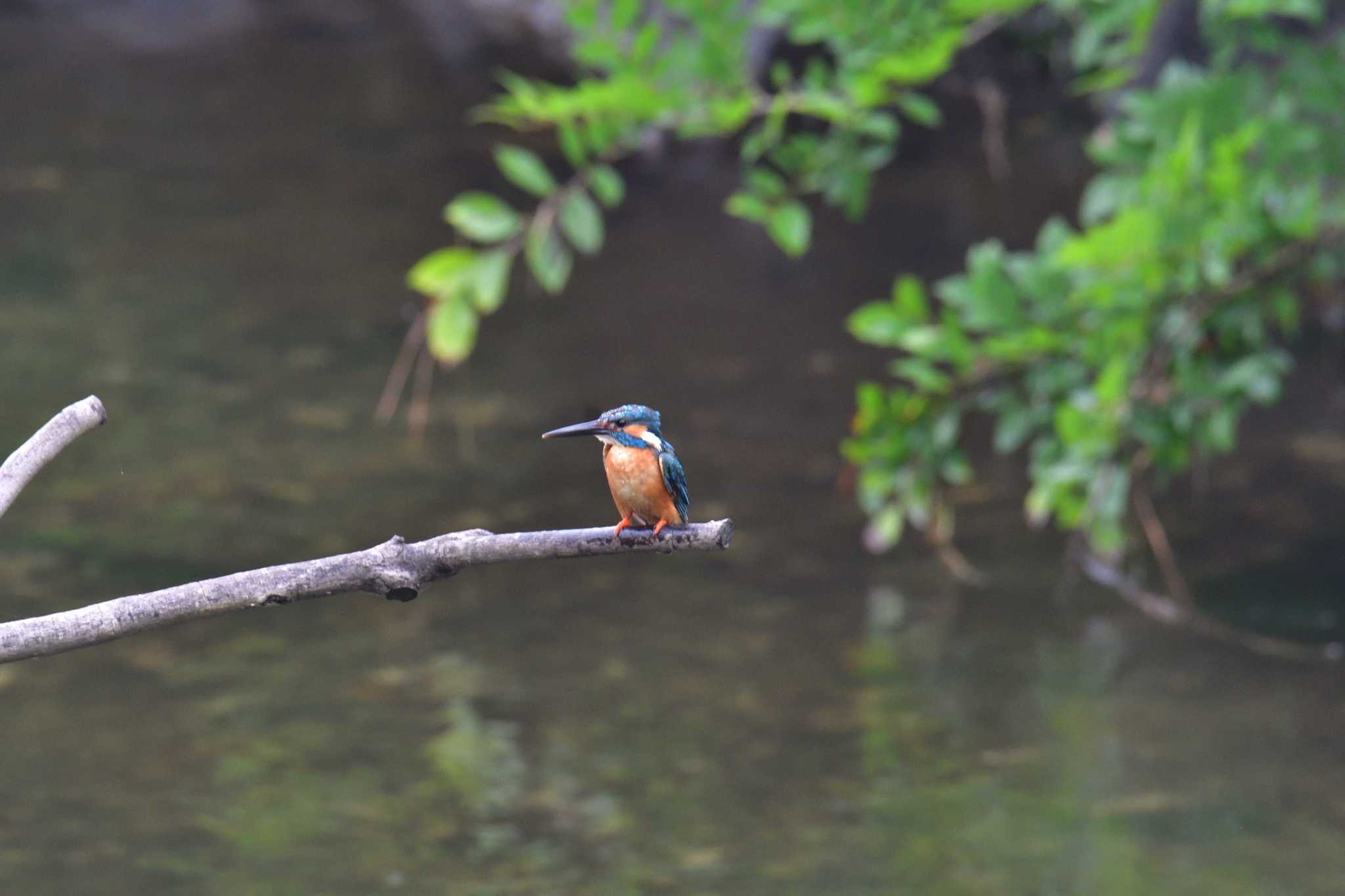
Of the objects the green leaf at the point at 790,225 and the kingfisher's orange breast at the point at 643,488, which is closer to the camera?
the kingfisher's orange breast at the point at 643,488

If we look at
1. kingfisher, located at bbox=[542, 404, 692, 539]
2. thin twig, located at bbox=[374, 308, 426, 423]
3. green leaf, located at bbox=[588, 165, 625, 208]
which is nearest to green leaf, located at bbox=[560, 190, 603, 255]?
green leaf, located at bbox=[588, 165, 625, 208]

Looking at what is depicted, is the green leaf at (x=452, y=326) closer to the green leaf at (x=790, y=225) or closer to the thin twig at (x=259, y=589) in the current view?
the green leaf at (x=790, y=225)

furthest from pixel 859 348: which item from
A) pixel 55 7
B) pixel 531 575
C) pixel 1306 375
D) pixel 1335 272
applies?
pixel 55 7

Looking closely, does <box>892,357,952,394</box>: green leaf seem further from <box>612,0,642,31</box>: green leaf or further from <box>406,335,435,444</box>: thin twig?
<box>406,335,435,444</box>: thin twig

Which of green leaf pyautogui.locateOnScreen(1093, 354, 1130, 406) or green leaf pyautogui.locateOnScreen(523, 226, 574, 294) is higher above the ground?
green leaf pyautogui.locateOnScreen(523, 226, 574, 294)

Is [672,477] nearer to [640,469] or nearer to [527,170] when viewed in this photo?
[640,469]

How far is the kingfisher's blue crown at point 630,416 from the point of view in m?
1.82

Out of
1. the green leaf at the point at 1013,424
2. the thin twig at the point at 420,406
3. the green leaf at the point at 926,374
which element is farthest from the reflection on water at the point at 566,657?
the green leaf at the point at 926,374

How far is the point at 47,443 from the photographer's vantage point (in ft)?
5.96

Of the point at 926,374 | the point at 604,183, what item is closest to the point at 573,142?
the point at 604,183

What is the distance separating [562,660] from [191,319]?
11.3ft

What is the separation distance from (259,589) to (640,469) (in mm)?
424

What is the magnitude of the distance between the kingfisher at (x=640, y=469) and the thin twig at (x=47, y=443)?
0.49 meters

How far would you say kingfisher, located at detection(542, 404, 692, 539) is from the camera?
5.95ft
